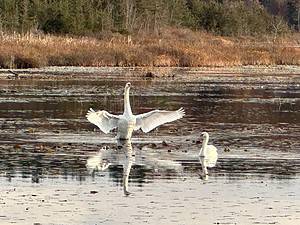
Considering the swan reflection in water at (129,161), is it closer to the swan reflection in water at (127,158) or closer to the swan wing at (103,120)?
the swan reflection in water at (127,158)

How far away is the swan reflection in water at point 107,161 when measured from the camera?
51.2 ft

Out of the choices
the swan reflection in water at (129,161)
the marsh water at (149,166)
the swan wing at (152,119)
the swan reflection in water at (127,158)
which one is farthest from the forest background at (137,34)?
the swan reflection in water at (129,161)

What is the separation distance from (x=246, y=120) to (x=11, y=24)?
1890 inches

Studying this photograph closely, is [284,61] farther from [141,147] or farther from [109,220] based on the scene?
[109,220]

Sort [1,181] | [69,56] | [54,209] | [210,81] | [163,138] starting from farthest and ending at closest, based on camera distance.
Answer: [69,56]
[210,81]
[163,138]
[1,181]
[54,209]

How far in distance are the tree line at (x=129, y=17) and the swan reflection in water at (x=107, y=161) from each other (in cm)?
5257

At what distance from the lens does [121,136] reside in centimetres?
2041

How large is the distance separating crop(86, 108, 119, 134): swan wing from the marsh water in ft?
0.99

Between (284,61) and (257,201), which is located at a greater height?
(257,201)

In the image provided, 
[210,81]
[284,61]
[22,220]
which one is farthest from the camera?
[284,61]

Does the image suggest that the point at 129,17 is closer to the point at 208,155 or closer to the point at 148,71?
the point at 148,71

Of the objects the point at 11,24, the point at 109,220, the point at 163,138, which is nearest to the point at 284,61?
the point at 11,24

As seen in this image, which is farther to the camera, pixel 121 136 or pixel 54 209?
pixel 121 136

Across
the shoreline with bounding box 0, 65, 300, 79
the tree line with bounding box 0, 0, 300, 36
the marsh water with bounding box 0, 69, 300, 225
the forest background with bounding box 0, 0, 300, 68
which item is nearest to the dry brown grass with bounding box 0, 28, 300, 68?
the forest background with bounding box 0, 0, 300, 68
